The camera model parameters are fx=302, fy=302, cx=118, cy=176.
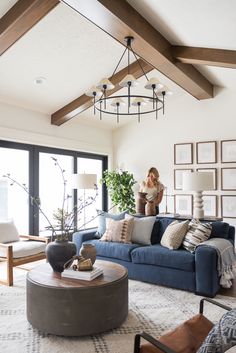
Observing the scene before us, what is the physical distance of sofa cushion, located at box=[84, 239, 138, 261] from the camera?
4.09 meters

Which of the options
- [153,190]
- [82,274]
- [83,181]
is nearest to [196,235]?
[153,190]

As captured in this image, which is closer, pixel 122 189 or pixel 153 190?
pixel 153 190

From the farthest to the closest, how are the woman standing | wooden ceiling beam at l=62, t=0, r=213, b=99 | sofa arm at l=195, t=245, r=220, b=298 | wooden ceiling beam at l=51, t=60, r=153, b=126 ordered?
wooden ceiling beam at l=51, t=60, r=153, b=126
the woman standing
sofa arm at l=195, t=245, r=220, b=298
wooden ceiling beam at l=62, t=0, r=213, b=99

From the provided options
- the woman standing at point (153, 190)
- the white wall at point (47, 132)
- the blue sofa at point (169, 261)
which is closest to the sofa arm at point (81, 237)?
the blue sofa at point (169, 261)

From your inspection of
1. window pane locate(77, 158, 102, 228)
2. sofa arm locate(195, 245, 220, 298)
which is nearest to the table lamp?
sofa arm locate(195, 245, 220, 298)

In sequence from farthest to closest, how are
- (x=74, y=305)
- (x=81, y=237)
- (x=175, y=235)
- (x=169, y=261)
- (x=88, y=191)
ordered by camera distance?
1. (x=88, y=191)
2. (x=81, y=237)
3. (x=175, y=235)
4. (x=169, y=261)
5. (x=74, y=305)

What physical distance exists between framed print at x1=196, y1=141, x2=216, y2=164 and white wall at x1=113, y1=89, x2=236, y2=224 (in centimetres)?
9

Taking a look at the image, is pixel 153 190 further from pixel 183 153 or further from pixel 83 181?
pixel 183 153

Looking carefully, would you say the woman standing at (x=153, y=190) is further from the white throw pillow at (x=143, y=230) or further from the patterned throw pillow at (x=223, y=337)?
the patterned throw pillow at (x=223, y=337)

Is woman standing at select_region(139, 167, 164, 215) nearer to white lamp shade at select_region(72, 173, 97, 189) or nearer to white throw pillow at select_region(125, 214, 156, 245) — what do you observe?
white throw pillow at select_region(125, 214, 156, 245)

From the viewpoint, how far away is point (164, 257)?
3730 mm

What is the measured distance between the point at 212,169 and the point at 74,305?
460cm

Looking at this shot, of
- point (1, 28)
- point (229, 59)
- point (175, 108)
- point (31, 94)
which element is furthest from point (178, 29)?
point (175, 108)

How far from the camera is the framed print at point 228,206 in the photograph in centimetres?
601
